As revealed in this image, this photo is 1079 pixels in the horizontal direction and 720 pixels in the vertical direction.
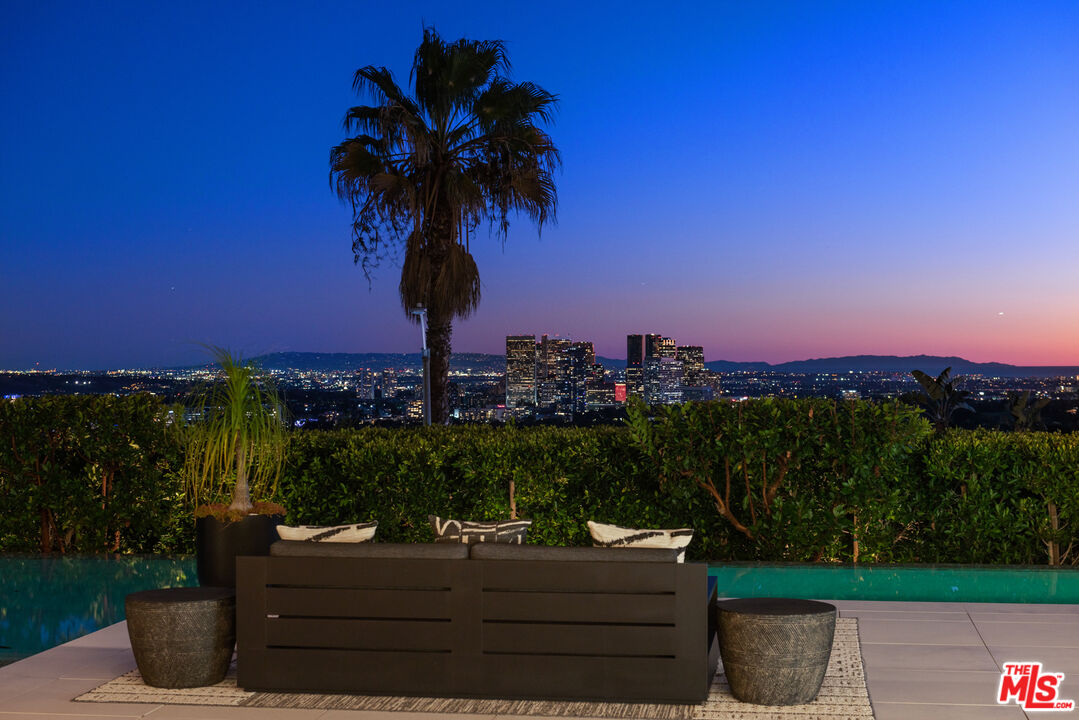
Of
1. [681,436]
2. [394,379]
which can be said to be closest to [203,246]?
[394,379]

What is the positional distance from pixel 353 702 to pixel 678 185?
46.6ft

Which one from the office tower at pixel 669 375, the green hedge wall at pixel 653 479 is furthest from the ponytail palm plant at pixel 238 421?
the office tower at pixel 669 375

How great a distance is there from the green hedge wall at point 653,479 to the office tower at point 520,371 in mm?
5983

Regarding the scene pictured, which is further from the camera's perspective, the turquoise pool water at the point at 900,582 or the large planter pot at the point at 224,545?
the turquoise pool water at the point at 900,582

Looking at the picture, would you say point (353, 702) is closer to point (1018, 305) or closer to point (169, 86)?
point (169, 86)

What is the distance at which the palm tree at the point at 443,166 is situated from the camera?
437 inches

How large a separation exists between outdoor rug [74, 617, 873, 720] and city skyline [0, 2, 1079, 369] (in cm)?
738

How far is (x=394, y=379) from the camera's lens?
556 inches

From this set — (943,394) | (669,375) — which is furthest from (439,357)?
(943,394)

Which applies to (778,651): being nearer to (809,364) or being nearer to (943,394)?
(943,394)

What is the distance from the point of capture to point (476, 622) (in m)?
4.15

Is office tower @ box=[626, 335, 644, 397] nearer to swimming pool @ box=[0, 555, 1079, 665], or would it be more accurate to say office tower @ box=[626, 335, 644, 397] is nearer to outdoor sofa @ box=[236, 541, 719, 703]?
swimming pool @ box=[0, 555, 1079, 665]

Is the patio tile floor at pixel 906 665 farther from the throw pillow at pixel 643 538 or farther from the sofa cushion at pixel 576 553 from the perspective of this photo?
the throw pillow at pixel 643 538

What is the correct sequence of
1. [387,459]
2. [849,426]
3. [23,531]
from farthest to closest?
[23,531] → [387,459] → [849,426]
